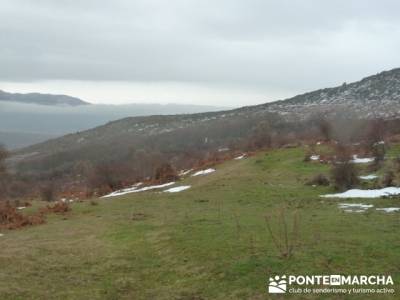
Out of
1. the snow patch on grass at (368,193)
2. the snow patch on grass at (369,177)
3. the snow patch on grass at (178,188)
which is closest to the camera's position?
the snow patch on grass at (368,193)

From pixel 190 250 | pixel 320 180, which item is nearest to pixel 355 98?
pixel 320 180

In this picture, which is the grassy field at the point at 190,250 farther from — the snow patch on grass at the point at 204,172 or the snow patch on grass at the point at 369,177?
the snow patch on grass at the point at 204,172

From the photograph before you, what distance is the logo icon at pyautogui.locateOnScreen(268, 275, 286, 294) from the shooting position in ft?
36.6

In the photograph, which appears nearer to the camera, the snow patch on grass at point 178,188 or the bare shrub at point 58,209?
the bare shrub at point 58,209

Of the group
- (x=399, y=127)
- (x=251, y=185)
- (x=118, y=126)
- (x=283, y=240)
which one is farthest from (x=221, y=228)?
(x=118, y=126)

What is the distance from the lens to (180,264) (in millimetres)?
13836

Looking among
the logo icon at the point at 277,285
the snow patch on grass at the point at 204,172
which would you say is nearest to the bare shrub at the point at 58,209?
the snow patch on grass at the point at 204,172

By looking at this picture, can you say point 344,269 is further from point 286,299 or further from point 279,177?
point 279,177

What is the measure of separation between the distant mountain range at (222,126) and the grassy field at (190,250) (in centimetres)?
7766

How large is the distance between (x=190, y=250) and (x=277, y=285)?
4.01 metres

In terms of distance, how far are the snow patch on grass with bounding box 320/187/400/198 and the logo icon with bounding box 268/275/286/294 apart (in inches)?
501

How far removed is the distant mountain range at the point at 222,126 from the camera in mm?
114438

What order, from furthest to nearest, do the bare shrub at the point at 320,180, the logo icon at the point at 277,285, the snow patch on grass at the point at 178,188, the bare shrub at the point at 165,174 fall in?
the bare shrub at the point at 165,174 → the snow patch on grass at the point at 178,188 → the bare shrub at the point at 320,180 → the logo icon at the point at 277,285

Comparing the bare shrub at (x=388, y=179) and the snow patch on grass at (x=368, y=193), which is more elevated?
the bare shrub at (x=388, y=179)
